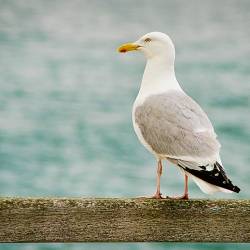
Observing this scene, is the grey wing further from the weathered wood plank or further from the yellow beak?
the weathered wood plank

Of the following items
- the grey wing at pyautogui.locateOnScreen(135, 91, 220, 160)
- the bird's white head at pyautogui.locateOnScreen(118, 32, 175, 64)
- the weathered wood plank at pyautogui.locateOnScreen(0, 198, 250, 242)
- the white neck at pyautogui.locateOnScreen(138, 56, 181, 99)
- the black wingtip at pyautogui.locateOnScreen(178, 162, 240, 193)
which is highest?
the bird's white head at pyautogui.locateOnScreen(118, 32, 175, 64)

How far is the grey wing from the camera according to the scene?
10.3 feet

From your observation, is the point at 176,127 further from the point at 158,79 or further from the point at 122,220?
the point at 122,220

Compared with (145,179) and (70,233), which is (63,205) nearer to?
(70,233)

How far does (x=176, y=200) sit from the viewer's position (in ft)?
9.07

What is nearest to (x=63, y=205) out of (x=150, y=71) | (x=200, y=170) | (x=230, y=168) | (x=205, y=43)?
(x=200, y=170)

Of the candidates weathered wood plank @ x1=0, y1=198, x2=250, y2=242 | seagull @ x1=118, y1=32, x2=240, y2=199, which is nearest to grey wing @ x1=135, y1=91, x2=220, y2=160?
seagull @ x1=118, y1=32, x2=240, y2=199

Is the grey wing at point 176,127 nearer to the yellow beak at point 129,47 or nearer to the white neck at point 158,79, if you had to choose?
the white neck at point 158,79

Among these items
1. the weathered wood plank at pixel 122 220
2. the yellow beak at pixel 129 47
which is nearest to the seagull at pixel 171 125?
the yellow beak at pixel 129 47

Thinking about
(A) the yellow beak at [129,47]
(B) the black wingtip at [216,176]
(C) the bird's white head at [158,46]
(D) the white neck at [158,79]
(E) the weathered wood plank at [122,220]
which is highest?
(A) the yellow beak at [129,47]

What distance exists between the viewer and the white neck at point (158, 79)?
11.1ft

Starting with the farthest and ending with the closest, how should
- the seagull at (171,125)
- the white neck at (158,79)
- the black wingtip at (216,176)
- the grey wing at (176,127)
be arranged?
the white neck at (158,79)
the grey wing at (176,127)
the seagull at (171,125)
the black wingtip at (216,176)

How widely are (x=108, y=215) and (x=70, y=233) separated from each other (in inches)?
5.2

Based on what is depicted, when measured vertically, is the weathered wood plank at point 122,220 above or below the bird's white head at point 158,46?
below
